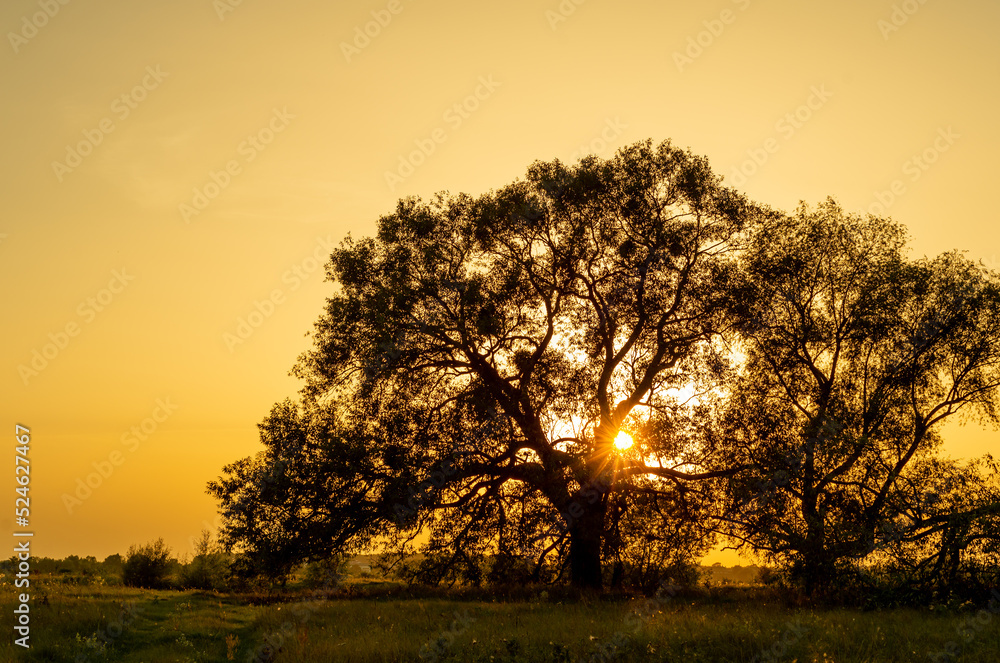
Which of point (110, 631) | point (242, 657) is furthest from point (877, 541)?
point (110, 631)

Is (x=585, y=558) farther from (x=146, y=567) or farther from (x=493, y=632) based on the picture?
(x=146, y=567)

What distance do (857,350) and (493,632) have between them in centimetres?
1895

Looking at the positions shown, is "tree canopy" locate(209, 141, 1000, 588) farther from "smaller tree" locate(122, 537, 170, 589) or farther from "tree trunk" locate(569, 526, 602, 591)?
"smaller tree" locate(122, 537, 170, 589)

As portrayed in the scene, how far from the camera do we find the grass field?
16.2 m

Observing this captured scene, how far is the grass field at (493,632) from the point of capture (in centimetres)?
1623

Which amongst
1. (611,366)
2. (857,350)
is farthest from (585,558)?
(857,350)

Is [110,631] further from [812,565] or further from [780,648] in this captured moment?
[812,565]

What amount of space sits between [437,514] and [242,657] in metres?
10.8

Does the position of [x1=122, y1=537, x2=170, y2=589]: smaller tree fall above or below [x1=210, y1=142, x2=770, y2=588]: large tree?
below

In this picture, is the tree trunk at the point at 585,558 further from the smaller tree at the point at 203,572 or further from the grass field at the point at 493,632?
the smaller tree at the point at 203,572

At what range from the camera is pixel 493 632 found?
18.4m

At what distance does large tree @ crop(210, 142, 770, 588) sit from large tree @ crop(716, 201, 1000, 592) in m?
1.59

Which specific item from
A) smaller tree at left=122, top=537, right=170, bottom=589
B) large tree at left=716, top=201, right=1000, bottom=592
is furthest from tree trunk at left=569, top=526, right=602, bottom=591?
smaller tree at left=122, top=537, right=170, bottom=589

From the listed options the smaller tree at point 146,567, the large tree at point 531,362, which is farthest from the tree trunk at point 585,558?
the smaller tree at point 146,567
